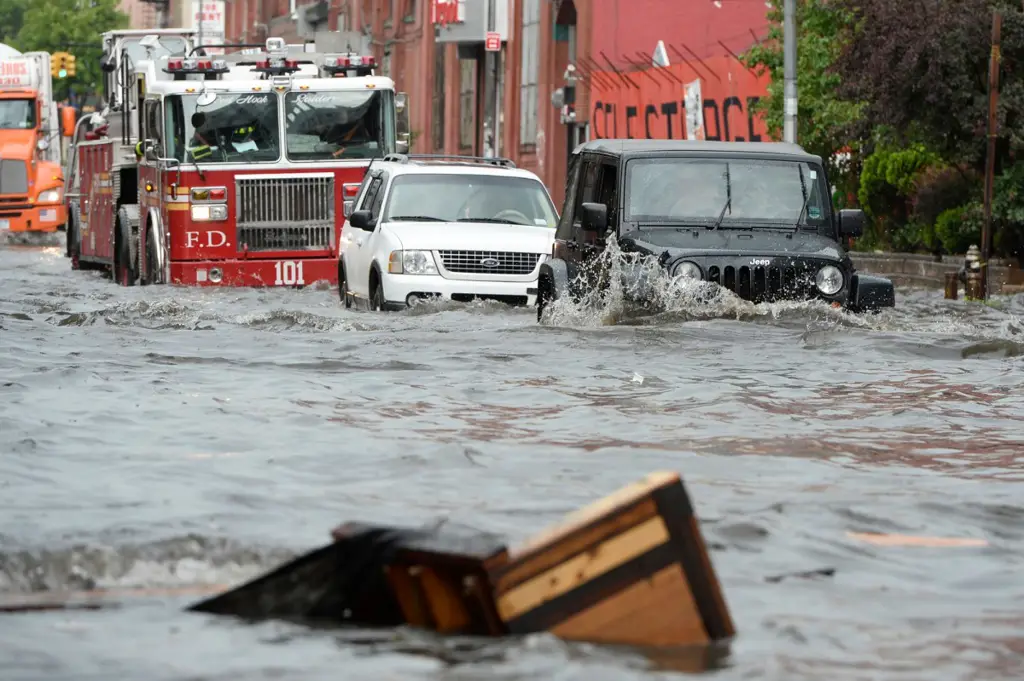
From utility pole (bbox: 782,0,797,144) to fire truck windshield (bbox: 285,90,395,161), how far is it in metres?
6.17

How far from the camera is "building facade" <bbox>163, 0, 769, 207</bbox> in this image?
38.2 m

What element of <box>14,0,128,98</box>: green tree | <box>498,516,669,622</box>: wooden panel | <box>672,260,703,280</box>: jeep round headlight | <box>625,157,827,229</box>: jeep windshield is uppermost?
<box>14,0,128,98</box>: green tree

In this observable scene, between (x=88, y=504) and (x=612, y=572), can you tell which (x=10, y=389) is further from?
(x=612, y=572)

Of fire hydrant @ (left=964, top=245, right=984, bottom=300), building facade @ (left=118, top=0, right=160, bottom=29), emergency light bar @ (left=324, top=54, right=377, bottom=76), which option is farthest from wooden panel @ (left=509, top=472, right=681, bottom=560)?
building facade @ (left=118, top=0, right=160, bottom=29)

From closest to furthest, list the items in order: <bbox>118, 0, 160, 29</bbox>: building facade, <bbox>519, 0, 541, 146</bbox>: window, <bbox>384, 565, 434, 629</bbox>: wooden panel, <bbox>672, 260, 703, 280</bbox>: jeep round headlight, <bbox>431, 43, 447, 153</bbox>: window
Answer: <bbox>384, 565, 434, 629</bbox>: wooden panel < <bbox>672, 260, 703, 280</bbox>: jeep round headlight < <bbox>519, 0, 541, 146</bbox>: window < <bbox>431, 43, 447, 153</bbox>: window < <bbox>118, 0, 160, 29</bbox>: building facade

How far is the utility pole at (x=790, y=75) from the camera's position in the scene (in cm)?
2842

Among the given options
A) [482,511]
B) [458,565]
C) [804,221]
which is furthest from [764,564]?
[804,221]

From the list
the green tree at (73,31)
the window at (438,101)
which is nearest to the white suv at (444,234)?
the window at (438,101)

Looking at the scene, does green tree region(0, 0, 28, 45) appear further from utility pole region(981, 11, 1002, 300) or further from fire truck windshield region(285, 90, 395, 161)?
utility pole region(981, 11, 1002, 300)

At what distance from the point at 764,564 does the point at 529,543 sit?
5.81ft

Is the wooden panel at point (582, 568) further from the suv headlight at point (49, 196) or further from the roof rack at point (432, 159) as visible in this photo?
the suv headlight at point (49, 196)

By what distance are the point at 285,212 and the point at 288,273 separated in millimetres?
743

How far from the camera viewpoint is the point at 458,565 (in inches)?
219

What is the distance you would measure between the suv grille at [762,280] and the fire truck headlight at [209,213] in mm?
10487
